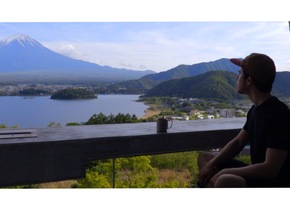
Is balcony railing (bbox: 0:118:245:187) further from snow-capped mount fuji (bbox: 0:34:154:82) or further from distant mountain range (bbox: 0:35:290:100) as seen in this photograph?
snow-capped mount fuji (bbox: 0:34:154:82)

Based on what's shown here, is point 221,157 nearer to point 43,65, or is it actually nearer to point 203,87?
point 203,87

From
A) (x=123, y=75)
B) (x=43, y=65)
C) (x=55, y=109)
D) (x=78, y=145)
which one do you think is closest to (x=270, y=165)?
(x=78, y=145)

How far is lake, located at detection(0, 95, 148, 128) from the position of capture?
99.9 inches

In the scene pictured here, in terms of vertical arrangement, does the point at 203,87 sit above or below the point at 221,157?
above

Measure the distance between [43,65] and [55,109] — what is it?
773 millimetres

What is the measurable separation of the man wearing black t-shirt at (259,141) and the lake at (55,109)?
1.51 meters

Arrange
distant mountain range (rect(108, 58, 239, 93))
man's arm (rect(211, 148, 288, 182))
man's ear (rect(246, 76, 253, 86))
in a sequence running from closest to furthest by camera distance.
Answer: man's arm (rect(211, 148, 288, 182)), man's ear (rect(246, 76, 253, 86)), distant mountain range (rect(108, 58, 239, 93))

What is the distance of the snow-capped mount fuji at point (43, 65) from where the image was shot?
3100 mm

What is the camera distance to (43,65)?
3365mm

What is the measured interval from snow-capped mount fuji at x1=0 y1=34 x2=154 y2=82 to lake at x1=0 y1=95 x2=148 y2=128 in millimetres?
295

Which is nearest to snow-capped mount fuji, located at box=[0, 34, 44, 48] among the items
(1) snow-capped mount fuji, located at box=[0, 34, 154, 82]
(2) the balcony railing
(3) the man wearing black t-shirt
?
(1) snow-capped mount fuji, located at box=[0, 34, 154, 82]
